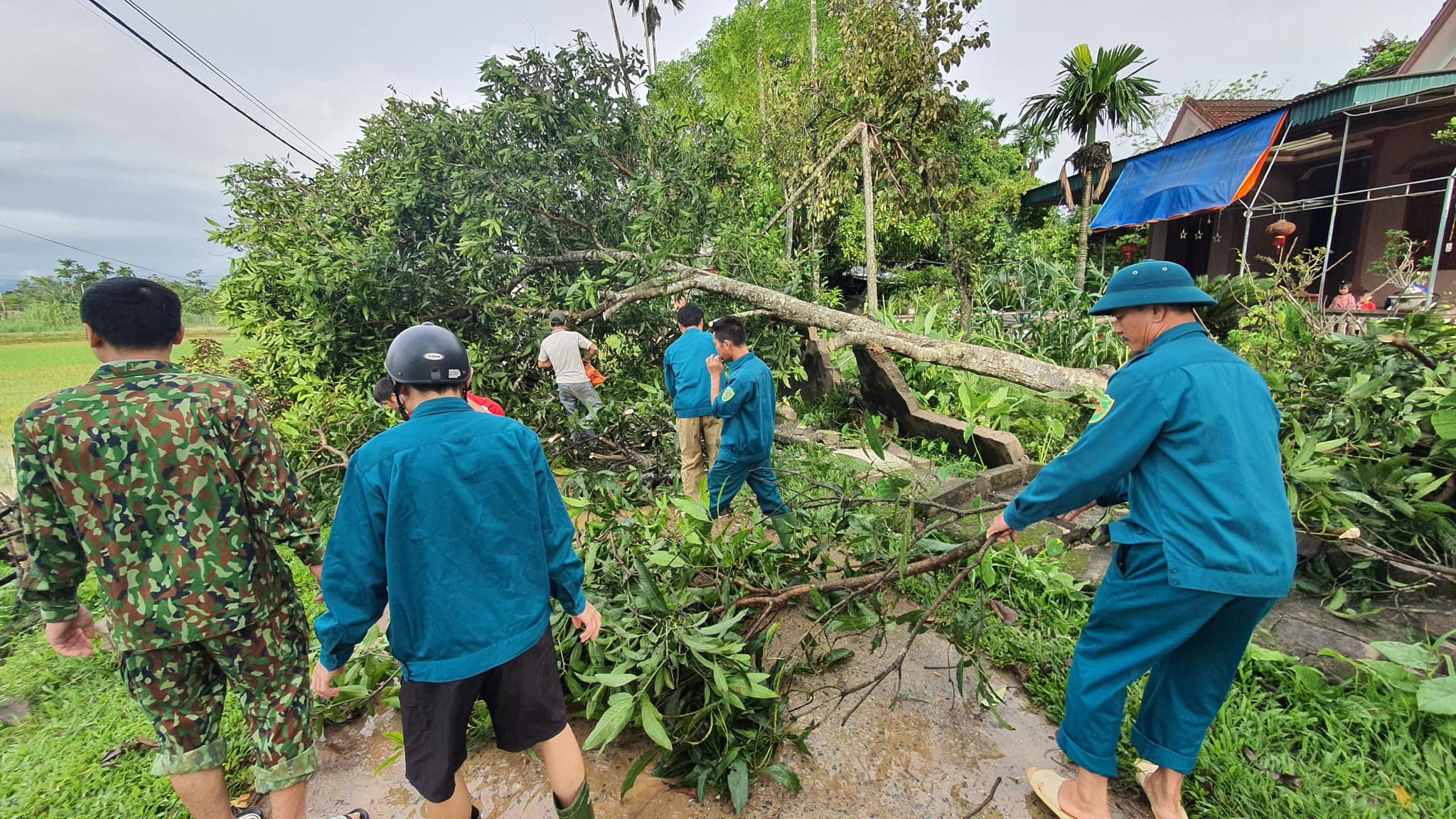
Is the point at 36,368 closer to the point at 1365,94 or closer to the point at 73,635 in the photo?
the point at 73,635

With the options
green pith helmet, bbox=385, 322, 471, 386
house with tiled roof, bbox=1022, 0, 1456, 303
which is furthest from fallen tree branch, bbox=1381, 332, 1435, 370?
house with tiled roof, bbox=1022, 0, 1456, 303

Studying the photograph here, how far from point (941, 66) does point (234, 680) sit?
30.2 ft

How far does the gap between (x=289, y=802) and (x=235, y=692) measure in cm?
39

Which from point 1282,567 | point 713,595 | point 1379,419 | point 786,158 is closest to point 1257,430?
point 1282,567

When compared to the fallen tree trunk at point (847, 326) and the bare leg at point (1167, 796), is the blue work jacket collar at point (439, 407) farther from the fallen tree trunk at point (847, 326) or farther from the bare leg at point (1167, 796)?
the fallen tree trunk at point (847, 326)

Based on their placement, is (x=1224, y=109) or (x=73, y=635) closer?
(x=73, y=635)

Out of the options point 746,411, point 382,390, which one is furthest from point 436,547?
point 746,411

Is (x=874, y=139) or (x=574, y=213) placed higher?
(x=874, y=139)

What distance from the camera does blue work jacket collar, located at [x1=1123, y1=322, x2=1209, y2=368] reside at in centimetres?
175

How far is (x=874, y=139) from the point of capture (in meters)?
8.17

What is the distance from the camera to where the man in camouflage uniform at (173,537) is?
64.1 inches

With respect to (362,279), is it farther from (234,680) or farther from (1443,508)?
(1443,508)

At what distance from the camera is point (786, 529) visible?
104 inches

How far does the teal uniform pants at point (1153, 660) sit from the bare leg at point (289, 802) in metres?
2.37
